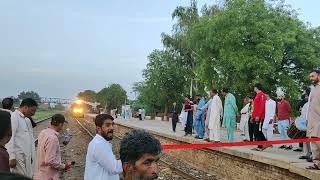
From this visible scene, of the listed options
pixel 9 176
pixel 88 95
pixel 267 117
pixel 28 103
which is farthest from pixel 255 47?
pixel 88 95

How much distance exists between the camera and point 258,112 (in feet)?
41.6

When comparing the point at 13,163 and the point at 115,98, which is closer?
the point at 13,163

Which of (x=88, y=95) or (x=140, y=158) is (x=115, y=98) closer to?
(x=88, y=95)

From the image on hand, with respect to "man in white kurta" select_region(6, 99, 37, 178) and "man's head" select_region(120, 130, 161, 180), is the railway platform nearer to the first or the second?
"man in white kurta" select_region(6, 99, 37, 178)

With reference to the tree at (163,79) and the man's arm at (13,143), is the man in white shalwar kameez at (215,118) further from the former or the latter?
the tree at (163,79)

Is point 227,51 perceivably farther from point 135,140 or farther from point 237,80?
point 135,140

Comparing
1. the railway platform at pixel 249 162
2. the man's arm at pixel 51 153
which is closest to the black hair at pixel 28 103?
the man's arm at pixel 51 153

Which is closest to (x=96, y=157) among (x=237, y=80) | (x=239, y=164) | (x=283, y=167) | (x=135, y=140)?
(x=135, y=140)

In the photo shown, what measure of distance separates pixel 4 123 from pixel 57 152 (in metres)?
2.13

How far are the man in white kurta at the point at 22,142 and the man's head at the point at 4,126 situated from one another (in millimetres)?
1758

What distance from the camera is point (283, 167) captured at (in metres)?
9.59

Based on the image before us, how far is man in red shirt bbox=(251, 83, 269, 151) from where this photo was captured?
12.6m

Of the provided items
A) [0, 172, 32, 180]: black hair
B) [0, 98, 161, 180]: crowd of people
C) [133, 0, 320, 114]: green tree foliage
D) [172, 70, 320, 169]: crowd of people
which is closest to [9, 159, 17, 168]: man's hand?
[0, 98, 161, 180]: crowd of people

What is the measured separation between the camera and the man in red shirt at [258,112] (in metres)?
12.6
